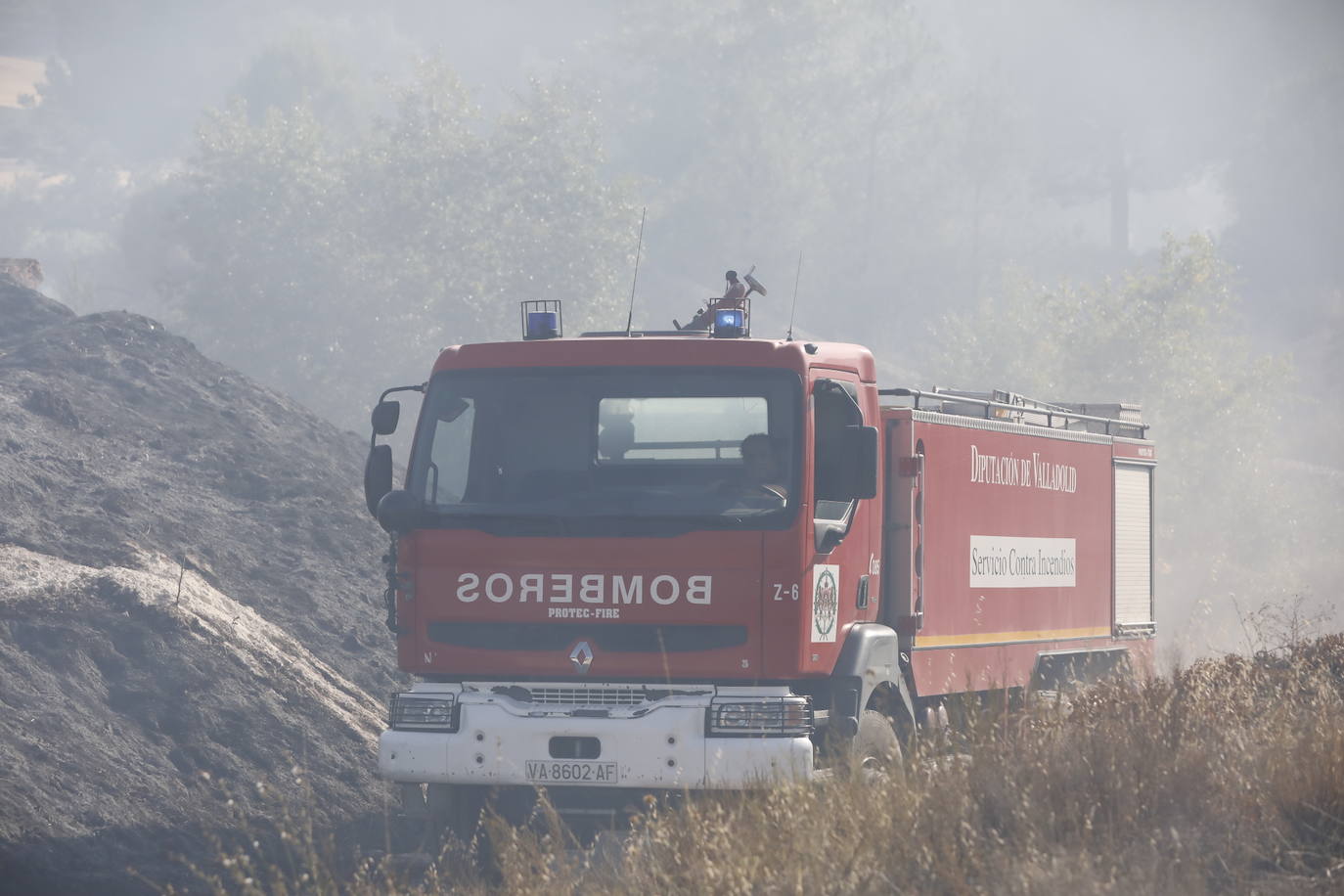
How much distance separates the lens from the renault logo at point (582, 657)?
27.2 feet

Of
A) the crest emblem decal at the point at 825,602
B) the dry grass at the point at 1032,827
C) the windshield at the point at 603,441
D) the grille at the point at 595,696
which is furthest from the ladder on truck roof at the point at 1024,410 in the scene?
the dry grass at the point at 1032,827

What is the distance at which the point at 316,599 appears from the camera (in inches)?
644

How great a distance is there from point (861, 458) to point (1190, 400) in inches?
1757

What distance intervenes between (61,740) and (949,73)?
322 feet

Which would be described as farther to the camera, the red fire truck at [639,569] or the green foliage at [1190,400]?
the green foliage at [1190,400]

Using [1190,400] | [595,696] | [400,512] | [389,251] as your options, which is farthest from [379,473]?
[1190,400]

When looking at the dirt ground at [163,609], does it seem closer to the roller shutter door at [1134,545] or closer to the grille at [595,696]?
the grille at [595,696]

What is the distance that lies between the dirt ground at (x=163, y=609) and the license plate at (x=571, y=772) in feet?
4.04

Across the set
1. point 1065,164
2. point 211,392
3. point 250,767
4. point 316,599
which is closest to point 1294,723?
point 250,767

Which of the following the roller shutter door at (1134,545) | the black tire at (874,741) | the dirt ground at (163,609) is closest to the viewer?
the black tire at (874,741)

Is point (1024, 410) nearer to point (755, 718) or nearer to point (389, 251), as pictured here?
point (755, 718)

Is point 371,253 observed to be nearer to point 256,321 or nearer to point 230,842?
point 256,321

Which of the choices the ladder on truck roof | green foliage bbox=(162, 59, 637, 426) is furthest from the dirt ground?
green foliage bbox=(162, 59, 637, 426)

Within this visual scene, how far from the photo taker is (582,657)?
8305mm
